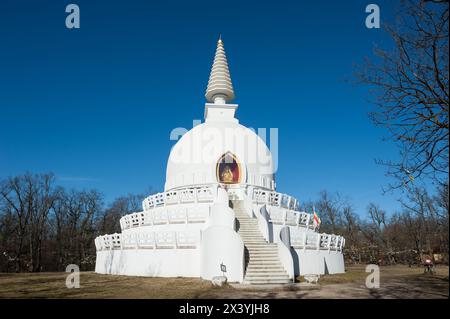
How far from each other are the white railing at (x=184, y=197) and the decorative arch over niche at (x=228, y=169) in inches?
156

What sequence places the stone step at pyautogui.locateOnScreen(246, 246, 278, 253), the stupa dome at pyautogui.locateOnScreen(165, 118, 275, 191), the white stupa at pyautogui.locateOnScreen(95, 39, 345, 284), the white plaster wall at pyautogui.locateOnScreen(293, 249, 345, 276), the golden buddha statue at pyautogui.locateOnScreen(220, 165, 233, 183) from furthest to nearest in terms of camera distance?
the stupa dome at pyautogui.locateOnScreen(165, 118, 275, 191) → the golden buddha statue at pyautogui.locateOnScreen(220, 165, 233, 183) → the white plaster wall at pyautogui.locateOnScreen(293, 249, 345, 276) → the stone step at pyautogui.locateOnScreen(246, 246, 278, 253) → the white stupa at pyautogui.locateOnScreen(95, 39, 345, 284)

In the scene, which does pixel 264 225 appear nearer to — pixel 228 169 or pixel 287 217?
pixel 287 217

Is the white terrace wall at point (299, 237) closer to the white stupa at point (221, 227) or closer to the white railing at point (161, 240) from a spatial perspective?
the white stupa at point (221, 227)

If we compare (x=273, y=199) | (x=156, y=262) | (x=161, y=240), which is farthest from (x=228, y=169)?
(x=156, y=262)

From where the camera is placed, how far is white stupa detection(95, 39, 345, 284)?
1434cm

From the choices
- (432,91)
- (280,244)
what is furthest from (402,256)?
(432,91)

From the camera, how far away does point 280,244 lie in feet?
49.4

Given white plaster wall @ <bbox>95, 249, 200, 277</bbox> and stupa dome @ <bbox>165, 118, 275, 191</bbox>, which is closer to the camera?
white plaster wall @ <bbox>95, 249, 200, 277</bbox>

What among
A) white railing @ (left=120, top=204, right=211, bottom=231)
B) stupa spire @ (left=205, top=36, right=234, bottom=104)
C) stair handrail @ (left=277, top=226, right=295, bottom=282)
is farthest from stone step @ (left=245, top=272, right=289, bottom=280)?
stupa spire @ (left=205, top=36, right=234, bottom=104)

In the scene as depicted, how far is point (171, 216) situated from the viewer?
66.2 ft

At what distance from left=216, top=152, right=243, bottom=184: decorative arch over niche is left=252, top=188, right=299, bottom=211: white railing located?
130 inches

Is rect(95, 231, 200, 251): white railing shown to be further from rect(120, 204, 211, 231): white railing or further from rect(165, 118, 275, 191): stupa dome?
rect(165, 118, 275, 191): stupa dome
